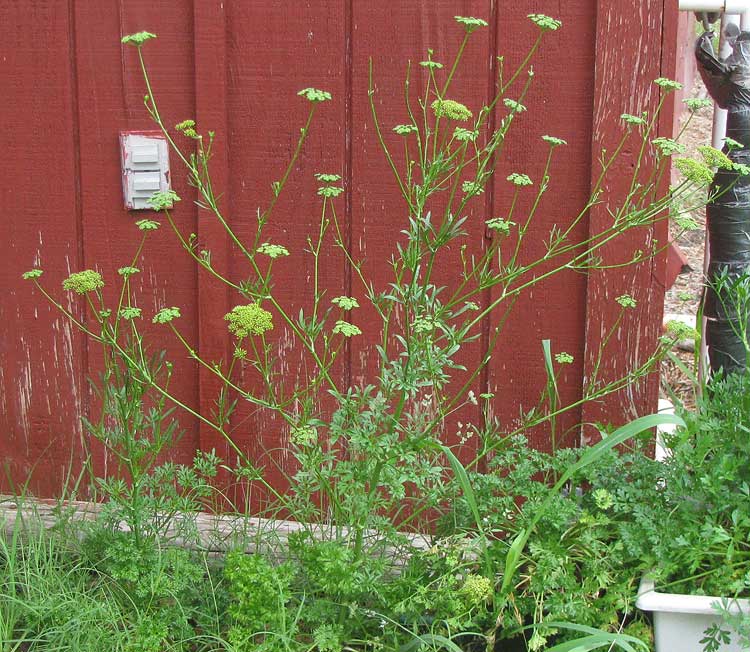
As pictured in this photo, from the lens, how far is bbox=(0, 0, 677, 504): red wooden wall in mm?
2717

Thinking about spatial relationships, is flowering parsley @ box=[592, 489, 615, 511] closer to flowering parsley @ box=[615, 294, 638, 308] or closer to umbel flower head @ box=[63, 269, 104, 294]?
flowering parsley @ box=[615, 294, 638, 308]

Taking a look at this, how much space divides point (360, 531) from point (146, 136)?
1.37m

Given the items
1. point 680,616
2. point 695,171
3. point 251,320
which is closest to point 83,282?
point 251,320

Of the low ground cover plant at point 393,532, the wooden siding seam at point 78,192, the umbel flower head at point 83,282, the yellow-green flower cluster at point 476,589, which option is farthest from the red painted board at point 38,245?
the yellow-green flower cluster at point 476,589

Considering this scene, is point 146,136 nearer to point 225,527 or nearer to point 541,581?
point 225,527

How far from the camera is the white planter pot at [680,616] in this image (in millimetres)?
A: 2098

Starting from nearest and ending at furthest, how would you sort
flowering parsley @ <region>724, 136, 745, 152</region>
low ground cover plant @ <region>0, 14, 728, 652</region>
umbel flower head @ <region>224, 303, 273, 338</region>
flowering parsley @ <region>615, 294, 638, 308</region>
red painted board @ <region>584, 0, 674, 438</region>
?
umbel flower head @ <region>224, 303, 273, 338</region> → low ground cover plant @ <region>0, 14, 728, 652</region> → flowering parsley @ <region>724, 136, 745, 152</region> → flowering parsley @ <region>615, 294, 638, 308</region> → red painted board @ <region>584, 0, 674, 438</region>

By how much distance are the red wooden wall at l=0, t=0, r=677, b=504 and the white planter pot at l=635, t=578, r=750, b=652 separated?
726mm

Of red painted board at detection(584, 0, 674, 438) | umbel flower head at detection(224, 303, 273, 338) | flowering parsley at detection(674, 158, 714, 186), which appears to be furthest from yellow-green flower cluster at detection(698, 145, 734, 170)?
umbel flower head at detection(224, 303, 273, 338)

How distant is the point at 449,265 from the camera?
2.83 metres

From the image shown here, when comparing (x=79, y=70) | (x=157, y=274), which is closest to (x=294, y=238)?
(x=157, y=274)

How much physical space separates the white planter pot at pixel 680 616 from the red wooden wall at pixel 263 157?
73 cm

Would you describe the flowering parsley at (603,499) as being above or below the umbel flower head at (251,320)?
below

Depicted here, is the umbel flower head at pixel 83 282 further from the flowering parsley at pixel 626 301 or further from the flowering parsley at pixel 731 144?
the flowering parsley at pixel 731 144
